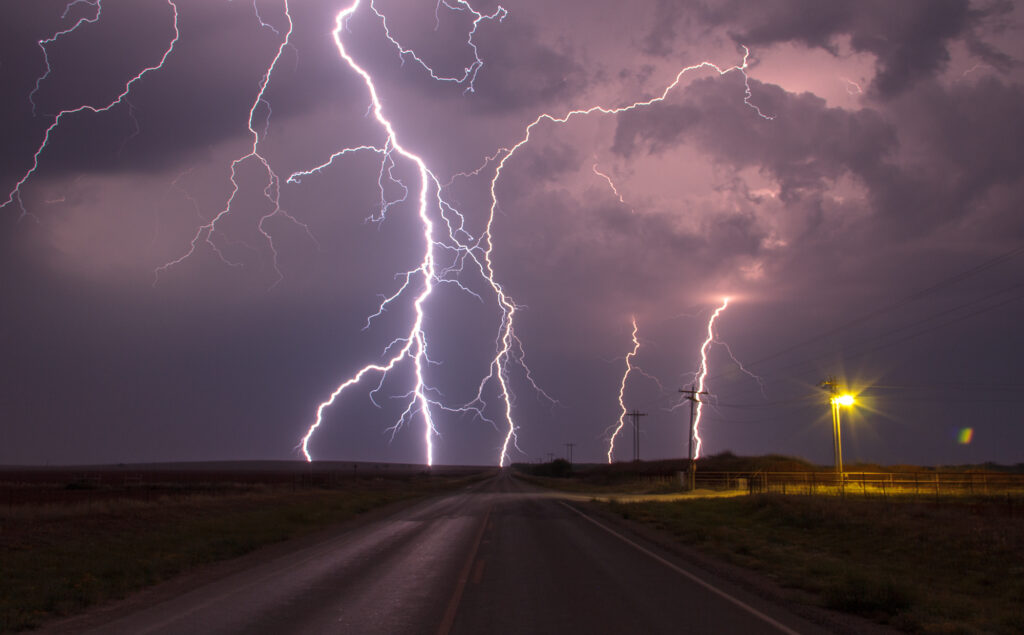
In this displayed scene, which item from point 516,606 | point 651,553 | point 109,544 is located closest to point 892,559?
point 651,553

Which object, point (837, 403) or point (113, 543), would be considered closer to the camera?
point (113, 543)

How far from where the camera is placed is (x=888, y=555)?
15.7 metres

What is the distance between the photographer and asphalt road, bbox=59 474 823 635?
27.3 ft

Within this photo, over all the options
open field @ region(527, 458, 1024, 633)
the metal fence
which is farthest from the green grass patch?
the metal fence

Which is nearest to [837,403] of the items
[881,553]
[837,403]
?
[837,403]

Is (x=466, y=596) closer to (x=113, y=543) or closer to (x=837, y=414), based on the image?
(x=113, y=543)

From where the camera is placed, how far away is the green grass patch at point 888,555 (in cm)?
978

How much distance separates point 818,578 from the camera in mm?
12570

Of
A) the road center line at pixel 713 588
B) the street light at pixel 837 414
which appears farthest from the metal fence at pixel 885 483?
the road center line at pixel 713 588

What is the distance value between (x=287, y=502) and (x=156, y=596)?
25.4 meters

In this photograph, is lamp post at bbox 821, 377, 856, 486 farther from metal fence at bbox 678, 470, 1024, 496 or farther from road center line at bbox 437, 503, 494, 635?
road center line at bbox 437, 503, 494, 635

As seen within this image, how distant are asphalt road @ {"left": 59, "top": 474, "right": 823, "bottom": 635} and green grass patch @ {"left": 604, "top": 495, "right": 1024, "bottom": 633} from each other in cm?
145

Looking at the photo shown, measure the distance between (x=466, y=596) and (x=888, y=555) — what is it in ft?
33.6

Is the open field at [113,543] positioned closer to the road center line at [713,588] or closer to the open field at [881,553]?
the road center line at [713,588]
